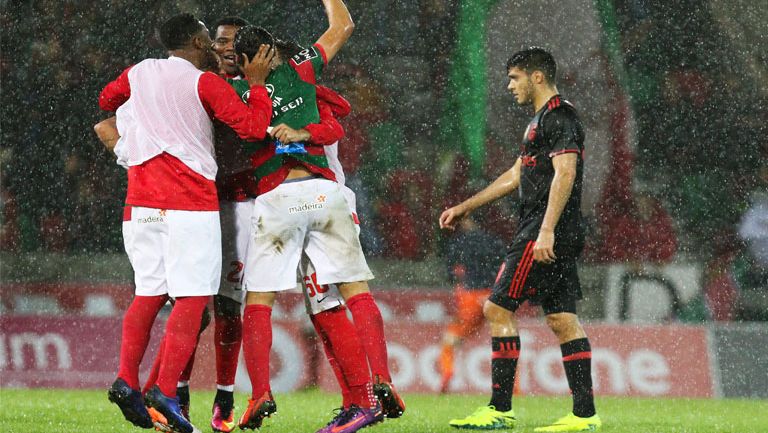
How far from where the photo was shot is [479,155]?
431 inches

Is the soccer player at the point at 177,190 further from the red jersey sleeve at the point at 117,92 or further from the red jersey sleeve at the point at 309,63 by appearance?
the red jersey sleeve at the point at 309,63

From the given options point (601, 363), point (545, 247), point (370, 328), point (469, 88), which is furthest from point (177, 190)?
point (469, 88)

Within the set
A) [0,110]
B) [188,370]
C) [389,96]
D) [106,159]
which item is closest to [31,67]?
[0,110]

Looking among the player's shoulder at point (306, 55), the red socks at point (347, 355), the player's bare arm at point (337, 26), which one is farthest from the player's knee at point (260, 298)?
the player's bare arm at point (337, 26)

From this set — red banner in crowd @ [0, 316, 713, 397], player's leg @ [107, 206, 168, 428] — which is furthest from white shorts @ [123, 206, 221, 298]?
red banner in crowd @ [0, 316, 713, 397]

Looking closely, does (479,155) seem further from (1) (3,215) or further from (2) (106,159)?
(1) (3,215)

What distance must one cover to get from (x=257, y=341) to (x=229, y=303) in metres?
0.51

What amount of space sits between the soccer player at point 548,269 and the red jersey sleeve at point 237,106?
4.40ft

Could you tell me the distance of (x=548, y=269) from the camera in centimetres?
494

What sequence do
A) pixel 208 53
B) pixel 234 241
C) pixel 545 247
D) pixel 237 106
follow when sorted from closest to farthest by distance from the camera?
pixel 237 106
pixel 208 53
pixel 234 241
pixel 545 247

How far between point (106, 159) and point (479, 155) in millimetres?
3496

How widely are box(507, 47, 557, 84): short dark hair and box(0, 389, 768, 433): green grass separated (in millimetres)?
1607

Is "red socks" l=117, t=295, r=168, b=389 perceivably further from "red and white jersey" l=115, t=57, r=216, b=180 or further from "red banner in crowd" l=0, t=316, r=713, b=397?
"red banner in crowd" l=0, t=316, r=713, b=397

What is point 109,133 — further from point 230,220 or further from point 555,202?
point 555,202
